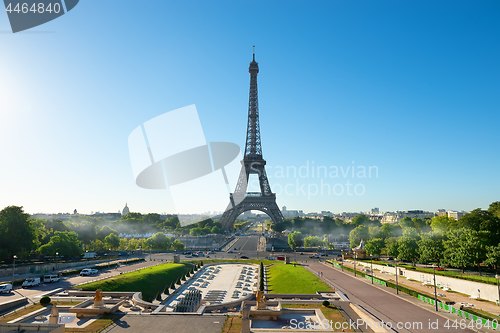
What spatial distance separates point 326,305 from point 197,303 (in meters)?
15.8

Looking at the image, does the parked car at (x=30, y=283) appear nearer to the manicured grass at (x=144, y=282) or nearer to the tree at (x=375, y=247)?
the manicured grass at (x=144, y=282)

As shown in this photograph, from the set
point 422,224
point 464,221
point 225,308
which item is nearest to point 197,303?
point 225,308

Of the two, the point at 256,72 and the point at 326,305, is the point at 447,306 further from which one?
the point at 256,72

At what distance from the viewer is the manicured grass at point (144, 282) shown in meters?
41.5

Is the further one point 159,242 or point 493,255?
point 159,242

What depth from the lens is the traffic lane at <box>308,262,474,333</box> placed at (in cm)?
2587

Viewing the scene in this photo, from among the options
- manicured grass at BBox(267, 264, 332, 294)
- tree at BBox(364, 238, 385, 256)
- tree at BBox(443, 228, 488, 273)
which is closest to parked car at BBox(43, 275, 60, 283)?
manicured grass at BBox(267, 264, 332, 294)

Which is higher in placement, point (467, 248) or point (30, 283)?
point (467, 248)

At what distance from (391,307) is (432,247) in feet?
79.5

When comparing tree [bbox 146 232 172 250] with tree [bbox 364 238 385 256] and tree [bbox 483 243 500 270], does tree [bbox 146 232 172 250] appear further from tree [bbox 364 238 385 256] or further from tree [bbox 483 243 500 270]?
tree [bbox 483 243 500 270]

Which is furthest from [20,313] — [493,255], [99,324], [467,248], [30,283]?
[493,255]

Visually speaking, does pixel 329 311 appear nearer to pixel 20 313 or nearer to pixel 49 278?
pixel 20 313

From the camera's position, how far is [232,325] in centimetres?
2472

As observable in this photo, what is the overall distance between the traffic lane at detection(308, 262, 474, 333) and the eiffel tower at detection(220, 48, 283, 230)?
231 feet
